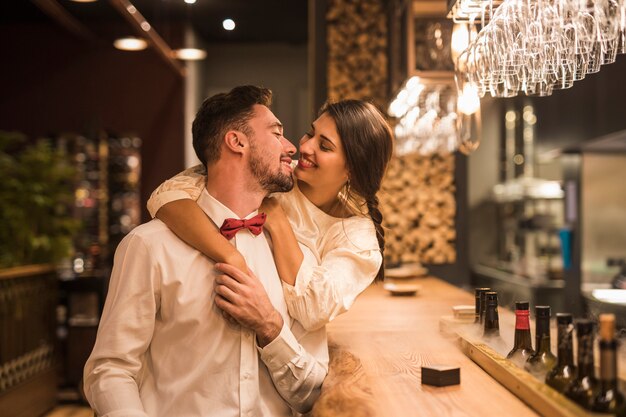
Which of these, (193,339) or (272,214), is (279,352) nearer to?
(193,339)

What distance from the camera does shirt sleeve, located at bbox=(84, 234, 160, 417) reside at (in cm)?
175

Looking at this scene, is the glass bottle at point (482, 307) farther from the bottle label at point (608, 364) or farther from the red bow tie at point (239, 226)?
the bottle label at point (608, 364)

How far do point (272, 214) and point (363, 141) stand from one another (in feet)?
1.33

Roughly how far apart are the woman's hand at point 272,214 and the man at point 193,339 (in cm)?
11

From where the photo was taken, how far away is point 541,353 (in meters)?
1.72

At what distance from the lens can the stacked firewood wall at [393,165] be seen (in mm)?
5918

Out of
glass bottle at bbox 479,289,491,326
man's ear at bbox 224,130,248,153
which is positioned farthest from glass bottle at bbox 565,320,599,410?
man's ear at bbox 224,130,248,153

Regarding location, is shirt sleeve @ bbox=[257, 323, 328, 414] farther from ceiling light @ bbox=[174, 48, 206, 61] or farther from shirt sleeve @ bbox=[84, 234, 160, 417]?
ceiling light @ bbox=[174, 48, 206, 61]

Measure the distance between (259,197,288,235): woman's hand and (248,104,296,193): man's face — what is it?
0.36 ft

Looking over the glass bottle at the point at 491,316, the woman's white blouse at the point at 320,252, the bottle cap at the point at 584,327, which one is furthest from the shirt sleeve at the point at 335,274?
the bottle cap at the point at 584,327

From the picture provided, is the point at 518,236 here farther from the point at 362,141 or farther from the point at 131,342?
the point at 131,342

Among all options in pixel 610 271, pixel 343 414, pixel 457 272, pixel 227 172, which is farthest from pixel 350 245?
pixel 610 271

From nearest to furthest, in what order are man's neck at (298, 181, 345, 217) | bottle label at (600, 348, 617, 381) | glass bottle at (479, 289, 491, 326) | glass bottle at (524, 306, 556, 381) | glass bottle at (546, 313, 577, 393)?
bottle label at (600, 348, 617, 381), glass bottle at (546, 313, 577, 393), glass bottle at (524, 306, 556, 381), glass bottle at (479, 289, 491, 326), man's neck at (298, 181, 345, 217)

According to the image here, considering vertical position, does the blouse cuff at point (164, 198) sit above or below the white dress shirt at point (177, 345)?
above
